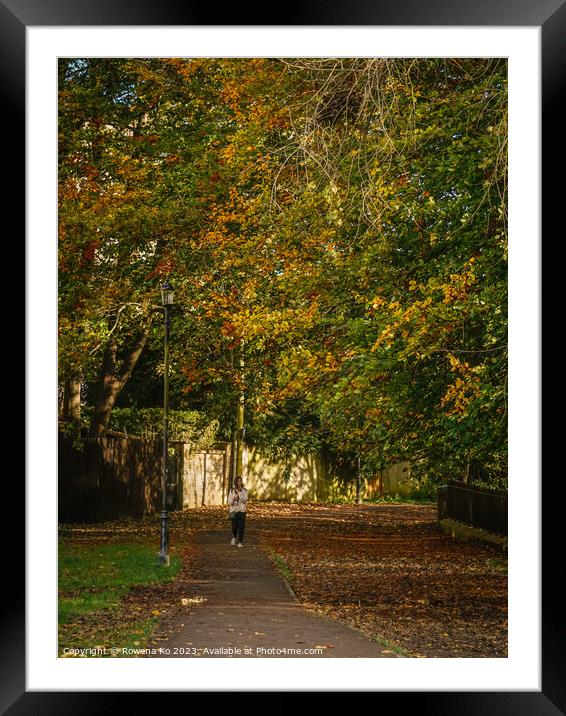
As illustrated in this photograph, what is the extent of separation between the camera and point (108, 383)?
21906mm

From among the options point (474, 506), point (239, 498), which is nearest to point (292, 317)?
point (239, 498)

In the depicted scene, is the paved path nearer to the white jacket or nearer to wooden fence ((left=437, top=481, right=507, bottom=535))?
the white jacket

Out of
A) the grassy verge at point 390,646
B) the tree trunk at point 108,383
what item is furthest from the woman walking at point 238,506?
the grassy verge at point 390,646

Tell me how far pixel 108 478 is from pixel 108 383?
2265 mm

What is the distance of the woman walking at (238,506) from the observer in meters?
18.1

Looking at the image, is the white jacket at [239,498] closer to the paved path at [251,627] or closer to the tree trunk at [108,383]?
the paved path at [251,627]

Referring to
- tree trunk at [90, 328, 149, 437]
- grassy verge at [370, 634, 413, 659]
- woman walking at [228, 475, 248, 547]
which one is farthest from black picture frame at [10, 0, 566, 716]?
tree trunk at [90, 328, 149, 437]

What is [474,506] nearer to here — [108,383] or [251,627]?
[108,383]

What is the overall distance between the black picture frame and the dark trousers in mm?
11964

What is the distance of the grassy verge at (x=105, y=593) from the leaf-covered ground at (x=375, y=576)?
7cm

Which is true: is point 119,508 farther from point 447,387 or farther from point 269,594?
point 447,387

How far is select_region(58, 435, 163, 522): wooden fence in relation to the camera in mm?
20922
